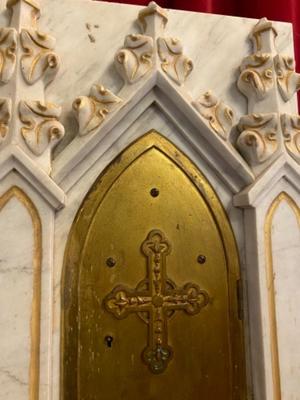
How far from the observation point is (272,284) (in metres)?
1.00

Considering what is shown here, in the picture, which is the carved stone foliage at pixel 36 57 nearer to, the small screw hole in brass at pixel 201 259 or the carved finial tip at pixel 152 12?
the carved finial tip at pixel 152 12

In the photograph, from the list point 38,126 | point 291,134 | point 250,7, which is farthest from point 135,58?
point 250,7

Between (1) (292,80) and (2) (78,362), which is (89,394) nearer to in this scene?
(2) (78,362)

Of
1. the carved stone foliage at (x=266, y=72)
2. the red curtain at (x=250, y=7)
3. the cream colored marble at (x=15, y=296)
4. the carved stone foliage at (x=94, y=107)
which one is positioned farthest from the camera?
the red curtain at (x=250, y=7)

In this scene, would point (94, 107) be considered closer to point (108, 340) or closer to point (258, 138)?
point (258, 138)

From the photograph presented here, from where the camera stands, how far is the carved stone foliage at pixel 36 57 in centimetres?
94

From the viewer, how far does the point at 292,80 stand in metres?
1.09

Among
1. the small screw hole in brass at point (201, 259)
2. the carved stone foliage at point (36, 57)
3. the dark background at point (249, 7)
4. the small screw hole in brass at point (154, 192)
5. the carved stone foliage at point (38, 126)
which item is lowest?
the small screw hole in brass at point (201, 259)

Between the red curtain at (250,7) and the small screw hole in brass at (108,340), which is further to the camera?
the red curtain at (250,7)

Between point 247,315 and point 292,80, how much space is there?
525 mm

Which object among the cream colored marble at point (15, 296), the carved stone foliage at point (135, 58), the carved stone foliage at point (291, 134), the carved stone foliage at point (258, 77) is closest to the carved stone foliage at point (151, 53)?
the carved stone foliage at point (135, 58)

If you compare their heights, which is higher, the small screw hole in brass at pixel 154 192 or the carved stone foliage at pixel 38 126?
the carved stone foliage at pixel 38 126

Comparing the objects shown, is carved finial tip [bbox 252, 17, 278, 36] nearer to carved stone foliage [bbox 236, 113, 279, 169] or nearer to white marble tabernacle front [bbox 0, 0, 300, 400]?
white marble tabernacle front [bbox 0, 0, 300, 400]

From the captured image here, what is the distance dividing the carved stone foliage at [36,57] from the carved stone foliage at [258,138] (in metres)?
0.41
